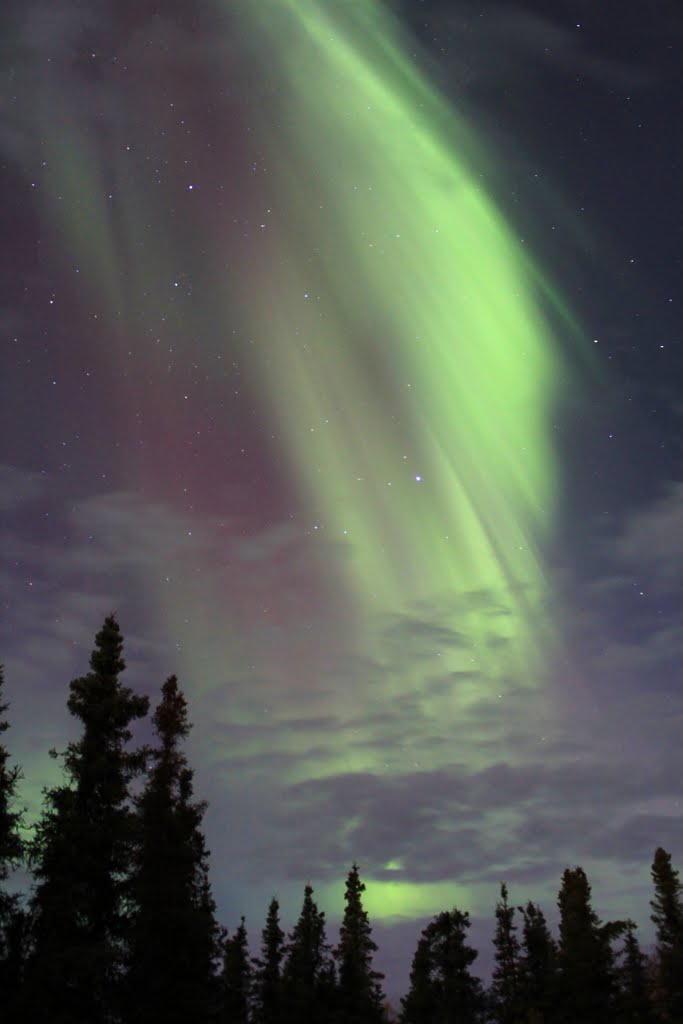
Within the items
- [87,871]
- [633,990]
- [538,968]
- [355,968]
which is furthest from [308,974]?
[87,871]

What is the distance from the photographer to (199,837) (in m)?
32.8

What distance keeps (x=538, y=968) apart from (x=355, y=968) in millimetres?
15219

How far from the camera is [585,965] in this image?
2338 inches

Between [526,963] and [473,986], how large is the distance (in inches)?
288

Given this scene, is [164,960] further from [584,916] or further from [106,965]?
[584,916]

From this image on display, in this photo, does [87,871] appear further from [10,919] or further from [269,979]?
[269,979]

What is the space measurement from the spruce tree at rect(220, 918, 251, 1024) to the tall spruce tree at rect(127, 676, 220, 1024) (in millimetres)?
36140

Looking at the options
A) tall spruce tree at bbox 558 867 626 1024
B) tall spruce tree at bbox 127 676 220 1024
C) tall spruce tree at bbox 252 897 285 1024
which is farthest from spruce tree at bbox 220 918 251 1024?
tall spruce tree at bbox 127 676 220 1024

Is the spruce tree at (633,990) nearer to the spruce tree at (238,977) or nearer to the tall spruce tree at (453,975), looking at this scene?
→ the tall spruce tree at (453,975)

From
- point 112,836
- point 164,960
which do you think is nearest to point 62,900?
point 112,836

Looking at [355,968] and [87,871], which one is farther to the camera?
[355,968]

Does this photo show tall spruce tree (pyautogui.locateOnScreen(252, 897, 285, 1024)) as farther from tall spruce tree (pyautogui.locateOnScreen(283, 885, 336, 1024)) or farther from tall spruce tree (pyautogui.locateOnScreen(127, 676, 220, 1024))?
tall spruce tree (pyautogui.locateOnScreen(127, 676, 220, 1024))

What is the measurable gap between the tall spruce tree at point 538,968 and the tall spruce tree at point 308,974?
15.4m

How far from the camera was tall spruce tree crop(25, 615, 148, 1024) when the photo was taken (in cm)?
2128
